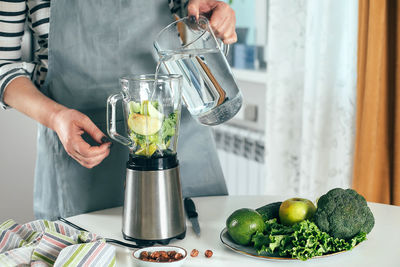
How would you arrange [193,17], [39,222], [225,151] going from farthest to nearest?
1. [225,151]
2. [193,17]
3. [39,222]

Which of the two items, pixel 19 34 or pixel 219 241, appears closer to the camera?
pixel 219 241

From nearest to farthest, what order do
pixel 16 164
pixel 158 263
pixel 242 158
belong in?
pixel 158 263, pixel 16 164, pixel 242 158

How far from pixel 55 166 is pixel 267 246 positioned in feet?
1.92

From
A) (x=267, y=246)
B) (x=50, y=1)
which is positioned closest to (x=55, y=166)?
(x=50, y=1)

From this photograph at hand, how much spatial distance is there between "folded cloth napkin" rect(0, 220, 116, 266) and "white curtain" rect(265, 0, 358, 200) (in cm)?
121

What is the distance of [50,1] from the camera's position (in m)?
1.23

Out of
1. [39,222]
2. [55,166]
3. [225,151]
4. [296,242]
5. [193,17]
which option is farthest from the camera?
[225,151]

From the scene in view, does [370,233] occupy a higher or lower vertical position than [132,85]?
lower

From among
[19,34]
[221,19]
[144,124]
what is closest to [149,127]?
[144,124]

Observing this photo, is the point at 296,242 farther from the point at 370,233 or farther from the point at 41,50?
the point at 41,50

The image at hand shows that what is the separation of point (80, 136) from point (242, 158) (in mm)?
1741

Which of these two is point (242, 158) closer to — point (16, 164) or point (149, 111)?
point (16, 164)

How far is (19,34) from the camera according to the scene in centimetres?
126

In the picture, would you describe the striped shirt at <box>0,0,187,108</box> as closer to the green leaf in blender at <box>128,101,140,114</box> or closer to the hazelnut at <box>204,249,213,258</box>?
the green leaf in blender at <box>128,101,140,114</box>
